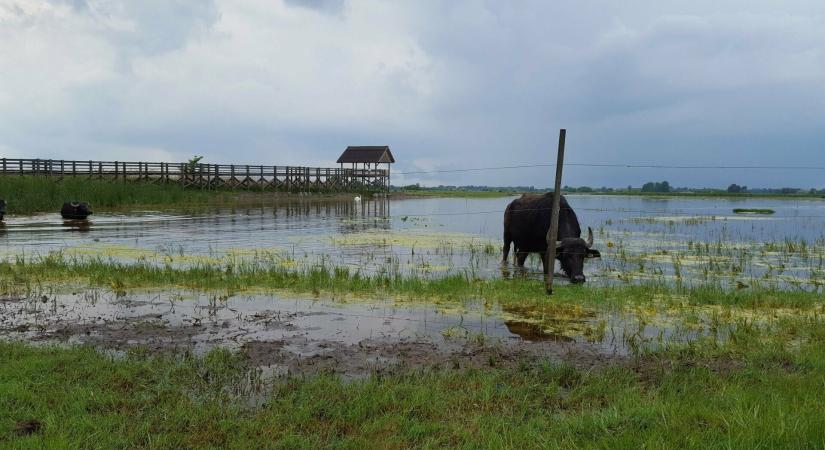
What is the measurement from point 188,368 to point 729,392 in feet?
14.7

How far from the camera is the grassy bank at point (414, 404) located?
3670mm

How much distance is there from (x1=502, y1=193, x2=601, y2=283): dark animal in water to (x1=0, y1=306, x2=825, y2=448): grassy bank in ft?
17.0

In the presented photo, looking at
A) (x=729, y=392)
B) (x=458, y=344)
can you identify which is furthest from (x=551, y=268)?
(x=729, y=392)

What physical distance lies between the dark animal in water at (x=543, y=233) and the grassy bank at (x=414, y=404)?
17.0 ft

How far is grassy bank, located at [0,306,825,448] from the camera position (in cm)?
367

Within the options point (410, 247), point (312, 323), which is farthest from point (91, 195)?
point (312, 323)

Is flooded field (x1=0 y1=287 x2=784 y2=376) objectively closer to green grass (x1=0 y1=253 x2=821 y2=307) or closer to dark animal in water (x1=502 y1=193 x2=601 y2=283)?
green grass (x1=0 y1=253 x2=821 y2=307)

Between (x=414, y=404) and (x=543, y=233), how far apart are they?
884 cm

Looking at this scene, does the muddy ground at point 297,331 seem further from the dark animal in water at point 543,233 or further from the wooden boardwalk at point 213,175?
the wooden boardwalk at point 213,175

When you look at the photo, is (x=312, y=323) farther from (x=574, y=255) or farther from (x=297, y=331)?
(x=574, y=255)

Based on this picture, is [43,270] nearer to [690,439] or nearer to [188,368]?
[188,368]

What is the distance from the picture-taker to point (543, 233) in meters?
12.6

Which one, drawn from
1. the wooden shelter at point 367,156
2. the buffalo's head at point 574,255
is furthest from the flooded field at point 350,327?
the wooden shelter at point 367,156

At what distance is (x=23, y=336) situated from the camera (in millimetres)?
6176
